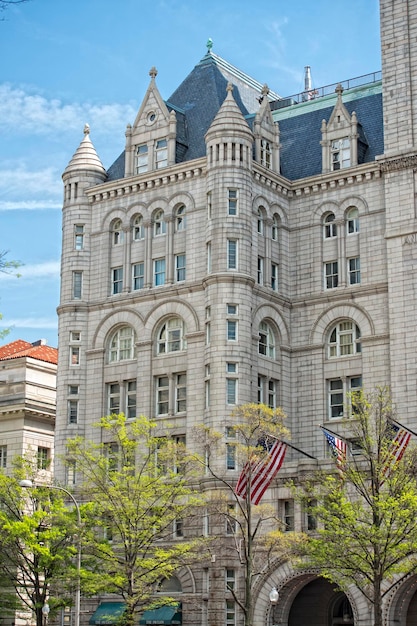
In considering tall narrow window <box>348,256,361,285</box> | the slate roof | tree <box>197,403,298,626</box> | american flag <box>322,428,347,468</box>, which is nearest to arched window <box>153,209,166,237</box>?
the slate roof

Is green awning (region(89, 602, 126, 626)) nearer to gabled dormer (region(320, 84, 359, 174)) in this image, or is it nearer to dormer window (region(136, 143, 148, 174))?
dormer window (region(136, 143, 148, 174))

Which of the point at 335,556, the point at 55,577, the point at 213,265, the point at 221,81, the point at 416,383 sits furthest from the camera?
the point at 221,81

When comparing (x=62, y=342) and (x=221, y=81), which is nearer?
(x=62, y=342)

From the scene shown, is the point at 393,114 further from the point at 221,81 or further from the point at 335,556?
the point at 335,556

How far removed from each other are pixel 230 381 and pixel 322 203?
13294 millimetres

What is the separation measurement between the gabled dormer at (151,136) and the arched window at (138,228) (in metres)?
2.91

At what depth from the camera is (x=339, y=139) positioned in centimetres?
7269

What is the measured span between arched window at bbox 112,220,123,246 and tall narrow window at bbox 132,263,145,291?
8.01 ft

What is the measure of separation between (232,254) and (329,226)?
707 cm

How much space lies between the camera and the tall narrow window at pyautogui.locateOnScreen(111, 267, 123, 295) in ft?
244

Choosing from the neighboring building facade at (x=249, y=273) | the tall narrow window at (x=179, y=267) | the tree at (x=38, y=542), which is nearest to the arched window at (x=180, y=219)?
the neighboring building facade at (x=249, y=273)

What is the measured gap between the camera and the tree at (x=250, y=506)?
5375 centimetres

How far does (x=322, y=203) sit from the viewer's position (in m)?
72.2

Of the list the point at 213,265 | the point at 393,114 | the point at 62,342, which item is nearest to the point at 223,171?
the point at 213,265
